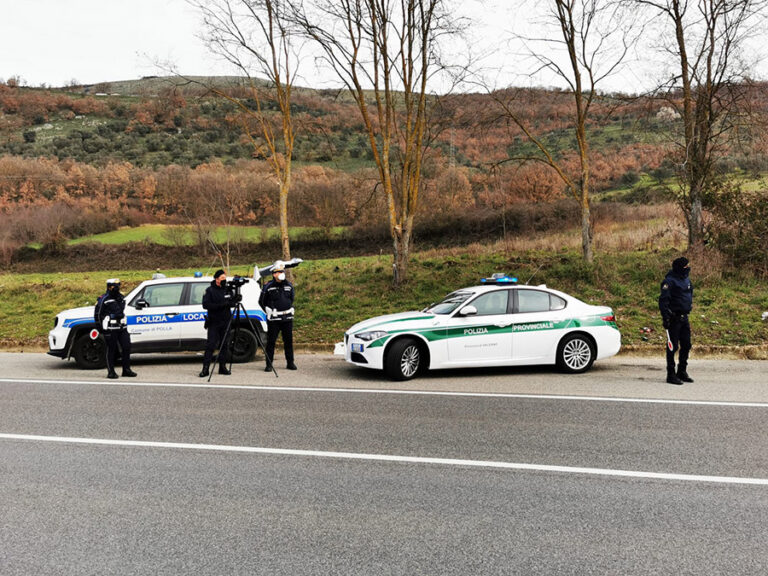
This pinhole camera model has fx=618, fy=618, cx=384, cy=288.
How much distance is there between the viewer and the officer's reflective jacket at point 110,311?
10930mm

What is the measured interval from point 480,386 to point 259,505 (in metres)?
5.66

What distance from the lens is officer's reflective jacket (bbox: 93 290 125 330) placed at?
1093cm

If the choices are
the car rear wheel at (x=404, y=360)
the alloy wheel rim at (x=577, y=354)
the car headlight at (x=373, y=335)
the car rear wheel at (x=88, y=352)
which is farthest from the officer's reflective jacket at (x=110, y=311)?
the alloy wheel rim at (x=577, y=354)

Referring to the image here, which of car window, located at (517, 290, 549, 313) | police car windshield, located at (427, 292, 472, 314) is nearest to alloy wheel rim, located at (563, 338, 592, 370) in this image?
car window, located at (517, 290, 549, 313)

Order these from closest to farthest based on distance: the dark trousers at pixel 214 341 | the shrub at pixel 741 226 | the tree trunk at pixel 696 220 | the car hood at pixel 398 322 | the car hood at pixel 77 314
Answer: the car hood at pixel 398 322 → the dark trousers at pixel 214 341 → the car hood at pixel 77 314 → the shrub at pixel 741 226 → the tree trunk at pixel 696 220

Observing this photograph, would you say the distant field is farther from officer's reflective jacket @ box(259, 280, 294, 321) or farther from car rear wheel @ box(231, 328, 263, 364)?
officer's reflective jacket @ box(259, 280, 294, 321)

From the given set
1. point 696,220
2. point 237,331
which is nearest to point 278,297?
point 237,331

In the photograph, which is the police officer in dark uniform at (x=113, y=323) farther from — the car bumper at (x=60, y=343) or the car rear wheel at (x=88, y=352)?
the car bumper at (x=60, y=343)

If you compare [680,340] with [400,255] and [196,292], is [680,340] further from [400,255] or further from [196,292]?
[400,255]

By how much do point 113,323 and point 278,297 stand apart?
9.63 ft

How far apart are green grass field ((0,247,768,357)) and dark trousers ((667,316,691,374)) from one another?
10.5 feet

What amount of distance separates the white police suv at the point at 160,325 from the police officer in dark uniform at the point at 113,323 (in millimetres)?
1030

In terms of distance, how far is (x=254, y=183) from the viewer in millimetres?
53188

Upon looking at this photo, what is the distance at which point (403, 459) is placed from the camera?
221 inches
